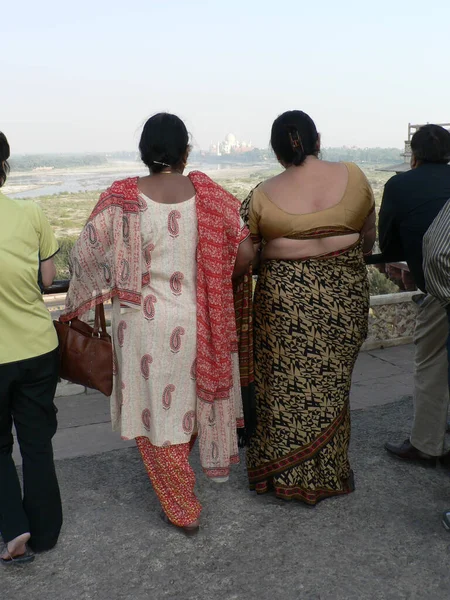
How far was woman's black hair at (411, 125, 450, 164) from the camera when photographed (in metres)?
2.75

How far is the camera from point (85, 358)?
2.40 m

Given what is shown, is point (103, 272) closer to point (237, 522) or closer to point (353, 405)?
point (237, 522)

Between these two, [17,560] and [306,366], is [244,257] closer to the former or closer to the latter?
[306,366]

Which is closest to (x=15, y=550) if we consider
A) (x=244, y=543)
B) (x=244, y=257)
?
(x=244, y=543)

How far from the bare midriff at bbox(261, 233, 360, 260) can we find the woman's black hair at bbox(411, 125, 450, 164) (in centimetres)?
50

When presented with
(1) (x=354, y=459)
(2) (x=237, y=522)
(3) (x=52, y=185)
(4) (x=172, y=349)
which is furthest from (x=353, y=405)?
(3) (x=52, y=185)

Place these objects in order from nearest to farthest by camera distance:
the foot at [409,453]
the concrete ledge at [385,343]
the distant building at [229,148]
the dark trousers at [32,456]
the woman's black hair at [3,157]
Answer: the woman's black hair at [3,157] → the dark trousers at [32,456] → the foot at [409,453] → the concrete ledge at [385,343] → the distant building at [229,148]

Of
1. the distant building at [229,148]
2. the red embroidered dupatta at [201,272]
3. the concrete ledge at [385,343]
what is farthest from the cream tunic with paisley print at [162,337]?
the distant building at [229,148]

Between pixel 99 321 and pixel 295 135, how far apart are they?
1001 millimetres

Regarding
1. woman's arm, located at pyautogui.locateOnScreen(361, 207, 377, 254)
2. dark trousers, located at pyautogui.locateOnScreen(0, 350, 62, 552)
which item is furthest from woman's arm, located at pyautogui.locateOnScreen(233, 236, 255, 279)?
dark trousers, located at pyautogui.locateOnScreen(0, 350, 62, 552)

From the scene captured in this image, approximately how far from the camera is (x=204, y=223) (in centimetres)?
236

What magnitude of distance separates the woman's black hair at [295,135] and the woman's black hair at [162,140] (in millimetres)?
410

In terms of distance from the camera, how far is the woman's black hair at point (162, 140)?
91.0 inches

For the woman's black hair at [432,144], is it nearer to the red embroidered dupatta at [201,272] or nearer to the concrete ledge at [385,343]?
the red embroidered dupatta at [201,272]
